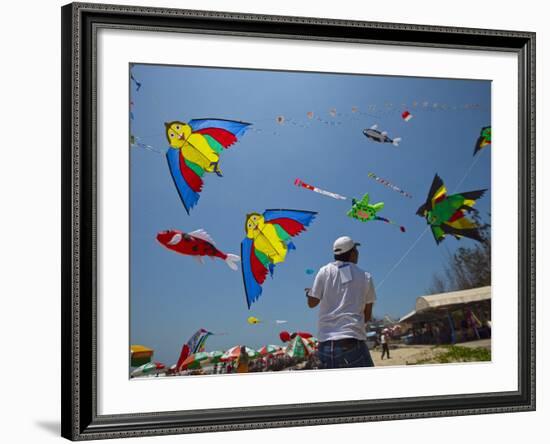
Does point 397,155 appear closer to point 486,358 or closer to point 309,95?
point 309,95

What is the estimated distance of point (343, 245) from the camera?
418 cm

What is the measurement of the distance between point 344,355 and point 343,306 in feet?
0.62

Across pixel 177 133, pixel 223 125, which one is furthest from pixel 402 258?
pixel 177 133

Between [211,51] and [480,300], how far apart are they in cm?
148

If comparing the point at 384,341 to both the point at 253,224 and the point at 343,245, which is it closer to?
the point at 343,245

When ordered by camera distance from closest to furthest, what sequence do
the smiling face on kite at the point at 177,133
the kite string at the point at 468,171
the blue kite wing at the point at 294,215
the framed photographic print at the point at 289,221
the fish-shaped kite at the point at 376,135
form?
the framed photographic print at the point at 289,221, the smiling face on kite at the point at 177,133, the blue kite wing at the point at 294,215, the fish-shaped kite at the point at 376,135, the kite string at the point at 468,171

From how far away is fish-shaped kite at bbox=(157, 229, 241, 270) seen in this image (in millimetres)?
3967

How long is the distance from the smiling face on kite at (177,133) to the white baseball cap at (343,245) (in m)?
0.71

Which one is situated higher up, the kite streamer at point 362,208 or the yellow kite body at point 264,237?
the kite streamer at point 362,208

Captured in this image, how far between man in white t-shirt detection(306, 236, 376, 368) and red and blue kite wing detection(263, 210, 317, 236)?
15 cm

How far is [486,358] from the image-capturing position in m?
4.41

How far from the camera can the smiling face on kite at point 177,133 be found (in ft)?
13.1

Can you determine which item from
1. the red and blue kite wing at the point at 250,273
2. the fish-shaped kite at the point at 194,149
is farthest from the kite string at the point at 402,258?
the fish-shaped kite at the point at 194,149

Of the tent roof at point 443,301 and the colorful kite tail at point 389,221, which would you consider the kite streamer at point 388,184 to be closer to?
the colorful kite tail at point 389,221
